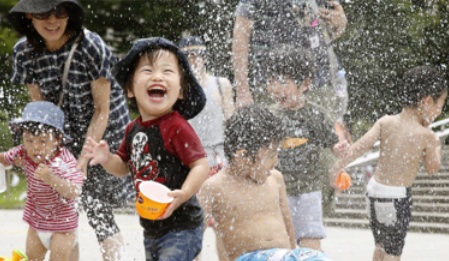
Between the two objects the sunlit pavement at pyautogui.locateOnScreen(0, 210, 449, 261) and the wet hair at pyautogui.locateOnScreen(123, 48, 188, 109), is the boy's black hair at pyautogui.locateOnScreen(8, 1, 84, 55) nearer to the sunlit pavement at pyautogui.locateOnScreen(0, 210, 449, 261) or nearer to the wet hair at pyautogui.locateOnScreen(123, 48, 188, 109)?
the wet hair at pyautogui.locateOnScreen(123, 48, 188, 109)

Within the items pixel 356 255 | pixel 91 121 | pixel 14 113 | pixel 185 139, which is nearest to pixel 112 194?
pixel 91 121

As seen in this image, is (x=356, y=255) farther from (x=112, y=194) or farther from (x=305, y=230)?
(x=112, y=194)

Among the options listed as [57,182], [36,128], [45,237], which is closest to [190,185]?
[57,182]

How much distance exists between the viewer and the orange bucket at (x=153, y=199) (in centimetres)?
373

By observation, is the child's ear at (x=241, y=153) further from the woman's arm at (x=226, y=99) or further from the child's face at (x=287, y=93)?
the woman's arm at (x=226, y=99)

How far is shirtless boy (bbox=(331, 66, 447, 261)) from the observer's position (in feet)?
19.0

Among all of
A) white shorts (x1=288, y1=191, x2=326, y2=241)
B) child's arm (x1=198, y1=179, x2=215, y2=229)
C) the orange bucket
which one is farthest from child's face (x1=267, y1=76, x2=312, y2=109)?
the orange bucket

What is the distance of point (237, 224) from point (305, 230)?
1201 millimetres

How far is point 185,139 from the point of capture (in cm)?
405

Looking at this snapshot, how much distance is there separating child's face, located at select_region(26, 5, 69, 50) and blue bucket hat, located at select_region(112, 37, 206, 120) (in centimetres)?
83

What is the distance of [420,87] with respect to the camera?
584 centimetres

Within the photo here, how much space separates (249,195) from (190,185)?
0.61m

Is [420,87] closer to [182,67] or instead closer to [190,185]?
[182,67]

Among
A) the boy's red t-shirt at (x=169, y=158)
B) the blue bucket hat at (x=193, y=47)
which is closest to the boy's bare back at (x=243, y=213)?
the boy's red t-shirt at (x=169, y=158)
